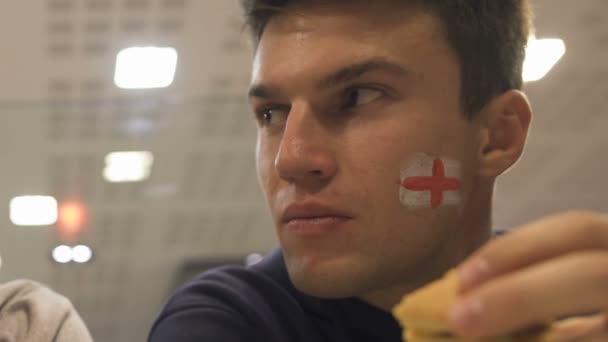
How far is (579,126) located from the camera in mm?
2506

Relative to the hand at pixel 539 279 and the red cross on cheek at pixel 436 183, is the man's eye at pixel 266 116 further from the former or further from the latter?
the hand at pixel 539 279

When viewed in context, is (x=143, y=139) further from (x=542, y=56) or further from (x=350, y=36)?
(x=350, y=36)

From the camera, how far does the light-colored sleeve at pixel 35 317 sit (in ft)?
2.57

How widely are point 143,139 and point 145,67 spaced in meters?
0.35

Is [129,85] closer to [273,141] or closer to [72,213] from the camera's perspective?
[72,213]

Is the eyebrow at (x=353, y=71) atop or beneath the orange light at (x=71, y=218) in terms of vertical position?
atop

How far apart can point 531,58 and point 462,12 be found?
1.43 metres

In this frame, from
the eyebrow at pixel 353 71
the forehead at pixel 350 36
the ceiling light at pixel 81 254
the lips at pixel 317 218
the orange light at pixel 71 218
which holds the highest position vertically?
the forehead at pixel 350 36

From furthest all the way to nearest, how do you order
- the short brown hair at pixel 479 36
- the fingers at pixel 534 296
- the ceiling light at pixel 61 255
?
the ceiling light at pixel 61 255 → the short brown hair at pixel 479 36 → the fingers at pixel 534 296

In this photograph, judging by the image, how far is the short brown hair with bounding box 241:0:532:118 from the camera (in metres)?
0.79

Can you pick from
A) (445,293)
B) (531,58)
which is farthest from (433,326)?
(531,58)

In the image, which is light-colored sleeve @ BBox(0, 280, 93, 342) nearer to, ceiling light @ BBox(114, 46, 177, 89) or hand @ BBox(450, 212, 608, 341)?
hand @ BBox(450, 212, 608, 341)

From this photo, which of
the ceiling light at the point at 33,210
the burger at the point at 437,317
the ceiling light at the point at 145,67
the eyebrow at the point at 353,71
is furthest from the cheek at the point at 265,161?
the ceiling light at the point at 33,210

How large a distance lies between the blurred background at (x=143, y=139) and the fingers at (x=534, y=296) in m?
1.47
